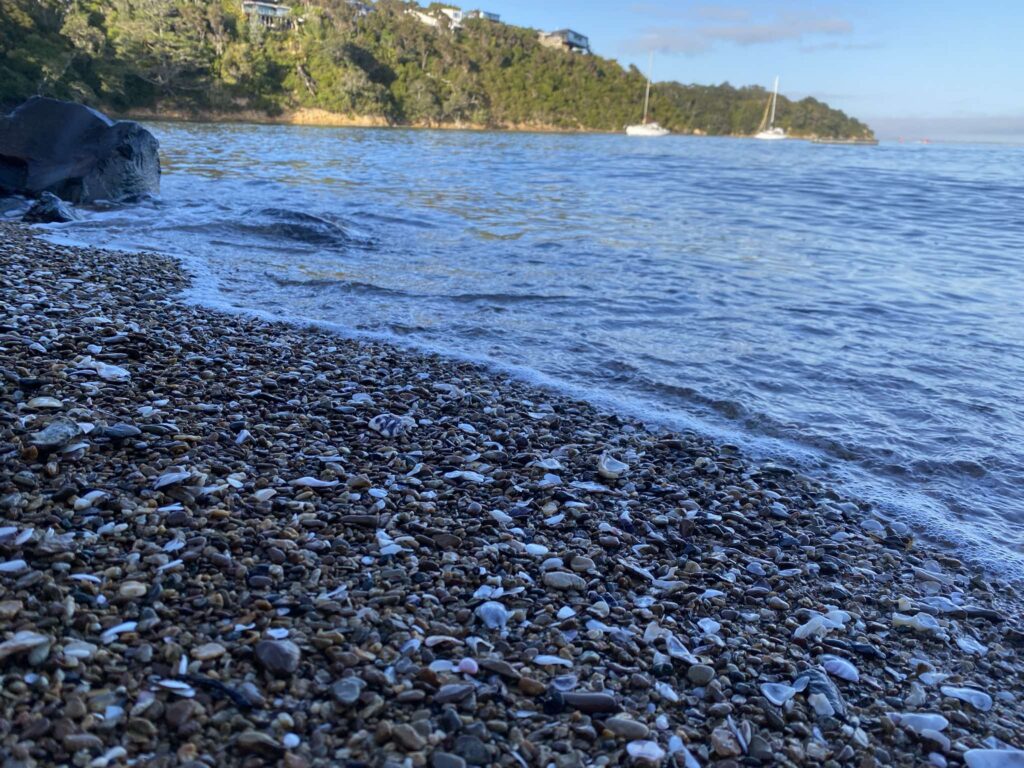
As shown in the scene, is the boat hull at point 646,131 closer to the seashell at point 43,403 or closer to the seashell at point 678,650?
the seashell at point 43,403

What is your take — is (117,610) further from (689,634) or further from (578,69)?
(578,69)

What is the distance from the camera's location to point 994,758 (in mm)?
2170

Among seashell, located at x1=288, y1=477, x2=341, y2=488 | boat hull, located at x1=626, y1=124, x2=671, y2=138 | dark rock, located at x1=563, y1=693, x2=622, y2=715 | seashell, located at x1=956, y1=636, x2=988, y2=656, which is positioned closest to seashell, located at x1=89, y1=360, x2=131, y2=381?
seashell, located at x1=288, y1=477, x2=341, y2=488

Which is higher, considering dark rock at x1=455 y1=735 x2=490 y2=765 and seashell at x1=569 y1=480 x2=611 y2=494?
dark rock at x1=455 y1=735 x2=490 y2=765

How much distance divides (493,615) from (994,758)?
5.49ft

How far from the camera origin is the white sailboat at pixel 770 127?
138 metres

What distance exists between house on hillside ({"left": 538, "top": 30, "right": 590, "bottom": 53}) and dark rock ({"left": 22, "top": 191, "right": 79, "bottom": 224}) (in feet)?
455

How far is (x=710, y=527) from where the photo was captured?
11.4 ft

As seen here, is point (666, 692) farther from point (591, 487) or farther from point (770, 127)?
point (770, 127)

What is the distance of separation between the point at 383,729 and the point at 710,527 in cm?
207

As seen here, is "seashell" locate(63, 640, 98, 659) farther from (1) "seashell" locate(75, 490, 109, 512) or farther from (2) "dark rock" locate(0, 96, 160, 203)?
(2) "dark rock" locate(0, 96, 160, 203)

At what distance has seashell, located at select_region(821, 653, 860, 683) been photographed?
2.51m

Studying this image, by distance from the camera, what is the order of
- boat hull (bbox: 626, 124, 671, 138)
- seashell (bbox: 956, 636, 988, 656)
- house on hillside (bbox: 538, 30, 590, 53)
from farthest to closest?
house on hillside (bbox: 538, 30, 590, 53)
boat hull (bbox: 626, 124, 671, 138)
seashell (bbox: 956, 636, 988, 656)

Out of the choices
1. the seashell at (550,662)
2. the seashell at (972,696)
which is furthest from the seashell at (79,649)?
the seashell at (972,696)
